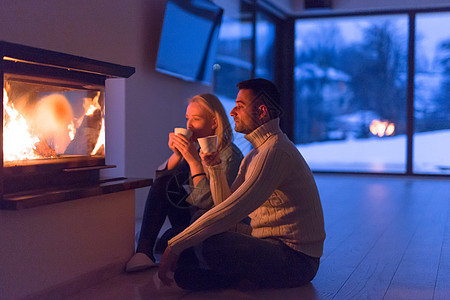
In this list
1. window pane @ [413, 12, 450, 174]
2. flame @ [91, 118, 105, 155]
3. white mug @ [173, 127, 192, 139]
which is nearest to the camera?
white mug @ [173, 127, 192, 139]

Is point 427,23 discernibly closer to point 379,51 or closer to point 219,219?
point 379,51

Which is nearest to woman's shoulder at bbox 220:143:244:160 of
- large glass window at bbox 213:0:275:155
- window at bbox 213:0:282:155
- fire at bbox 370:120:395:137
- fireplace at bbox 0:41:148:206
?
fireplace at bbox 0:41:148:206

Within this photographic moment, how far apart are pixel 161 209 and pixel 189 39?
2012 millimetres

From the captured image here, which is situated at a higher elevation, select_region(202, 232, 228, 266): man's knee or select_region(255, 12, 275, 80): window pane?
select_region(255, 12, 275, 80): window pane

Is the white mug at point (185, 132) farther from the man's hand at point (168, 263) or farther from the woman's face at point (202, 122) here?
the man's hand at point (168, 263)

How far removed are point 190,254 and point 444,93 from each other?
19.7 feet

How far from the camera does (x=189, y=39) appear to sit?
4.15m

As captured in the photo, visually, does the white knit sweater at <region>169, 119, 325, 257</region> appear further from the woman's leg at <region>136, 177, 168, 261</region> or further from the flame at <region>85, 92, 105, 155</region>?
the flame at <region>85, 92, 105, 155</region>

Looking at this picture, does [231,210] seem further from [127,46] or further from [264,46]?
[264,46]

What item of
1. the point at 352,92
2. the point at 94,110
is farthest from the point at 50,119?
the point at 352,92

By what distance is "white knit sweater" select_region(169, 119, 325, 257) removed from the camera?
1855mm

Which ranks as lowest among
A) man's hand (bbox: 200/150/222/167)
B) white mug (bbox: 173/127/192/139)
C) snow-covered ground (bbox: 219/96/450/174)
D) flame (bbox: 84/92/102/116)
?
snow-covered ground (bbox: 219/96/450/174)

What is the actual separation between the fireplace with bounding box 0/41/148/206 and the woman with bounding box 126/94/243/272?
1.06ft

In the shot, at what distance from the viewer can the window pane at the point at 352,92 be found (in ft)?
23.5
